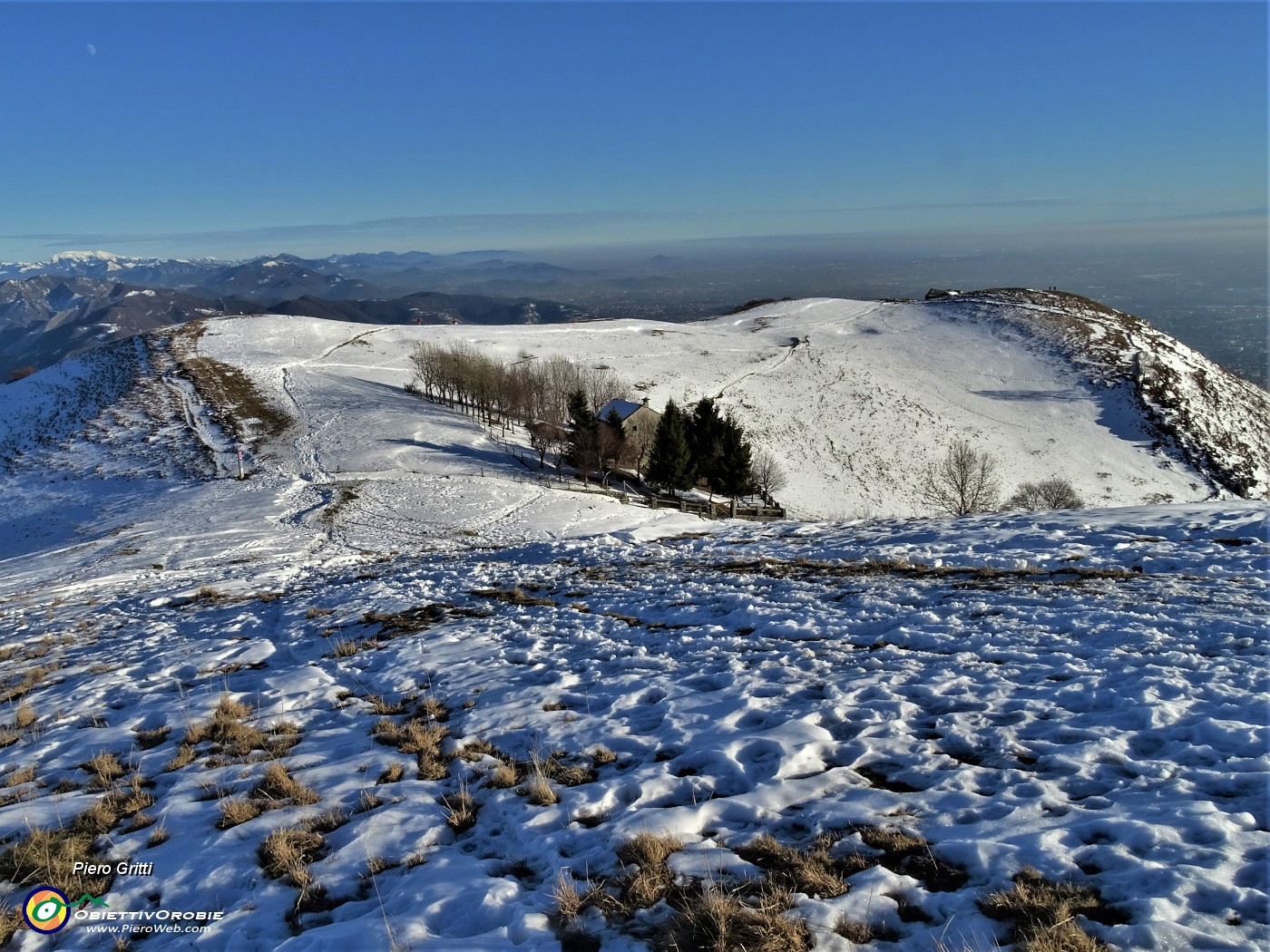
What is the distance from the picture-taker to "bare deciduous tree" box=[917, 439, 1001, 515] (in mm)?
50906

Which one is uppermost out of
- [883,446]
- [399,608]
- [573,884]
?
[573,884]

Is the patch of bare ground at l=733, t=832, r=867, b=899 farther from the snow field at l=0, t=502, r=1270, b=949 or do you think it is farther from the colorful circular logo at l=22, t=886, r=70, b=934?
the colorful circular logo at l=22, t=886, r=70, b=934

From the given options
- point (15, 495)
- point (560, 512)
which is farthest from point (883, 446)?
point (15, 495)

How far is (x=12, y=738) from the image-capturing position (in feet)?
29.2

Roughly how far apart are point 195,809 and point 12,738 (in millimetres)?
4695

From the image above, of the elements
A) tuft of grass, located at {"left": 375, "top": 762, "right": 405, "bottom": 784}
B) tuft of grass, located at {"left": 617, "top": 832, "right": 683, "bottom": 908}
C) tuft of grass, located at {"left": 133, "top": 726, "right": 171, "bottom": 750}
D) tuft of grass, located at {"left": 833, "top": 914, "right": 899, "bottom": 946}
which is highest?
tuft of grass, located at {"left": 833, "top": 914, "right": 899, "bottom": 946}

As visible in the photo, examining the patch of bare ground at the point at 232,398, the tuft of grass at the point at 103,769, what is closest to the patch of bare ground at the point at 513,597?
the tuft of grass at the point at 103,769

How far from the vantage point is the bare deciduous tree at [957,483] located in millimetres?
50906

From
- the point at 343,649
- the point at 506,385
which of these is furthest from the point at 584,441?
the point at 343,649

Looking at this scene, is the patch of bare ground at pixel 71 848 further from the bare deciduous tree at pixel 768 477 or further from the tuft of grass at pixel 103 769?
the bare deciduous tree at pixel 768 477

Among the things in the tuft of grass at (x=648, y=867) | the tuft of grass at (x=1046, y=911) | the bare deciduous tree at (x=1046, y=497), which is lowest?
the bare deciduous tree at (x=1046, y=497)

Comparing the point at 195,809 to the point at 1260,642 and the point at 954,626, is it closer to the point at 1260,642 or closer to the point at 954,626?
the point at 954,626

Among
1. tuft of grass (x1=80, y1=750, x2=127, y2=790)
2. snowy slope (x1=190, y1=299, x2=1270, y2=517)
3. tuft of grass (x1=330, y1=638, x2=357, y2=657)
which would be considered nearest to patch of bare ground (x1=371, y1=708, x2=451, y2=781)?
tuft of grass (x1=80, y1=750, x2=127, y2=790)

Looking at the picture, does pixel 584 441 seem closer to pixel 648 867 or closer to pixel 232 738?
pixel 232 738
